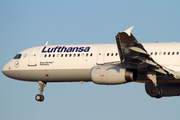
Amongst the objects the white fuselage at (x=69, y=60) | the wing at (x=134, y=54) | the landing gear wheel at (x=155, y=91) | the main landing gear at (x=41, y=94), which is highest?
the white fuselage at (x=69, y=60)


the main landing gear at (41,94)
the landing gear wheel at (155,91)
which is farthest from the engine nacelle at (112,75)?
the main landing gear at (41,94)

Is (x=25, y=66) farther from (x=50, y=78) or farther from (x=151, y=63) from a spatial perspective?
(x=151, y=63)

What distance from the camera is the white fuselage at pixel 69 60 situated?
27438 mm

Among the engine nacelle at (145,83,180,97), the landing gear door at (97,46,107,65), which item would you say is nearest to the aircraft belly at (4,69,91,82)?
the landing gear door at (97,46,107,65)

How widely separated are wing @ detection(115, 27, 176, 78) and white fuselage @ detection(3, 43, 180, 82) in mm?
1527

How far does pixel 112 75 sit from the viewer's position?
83.7ft

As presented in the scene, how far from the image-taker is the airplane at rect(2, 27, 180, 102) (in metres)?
25.3

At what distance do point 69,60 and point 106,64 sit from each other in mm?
3447

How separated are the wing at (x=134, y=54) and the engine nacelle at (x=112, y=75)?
1.98 feet

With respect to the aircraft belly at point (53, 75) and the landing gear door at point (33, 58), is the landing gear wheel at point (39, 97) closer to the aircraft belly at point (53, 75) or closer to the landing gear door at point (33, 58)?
the aircraft belly at point (53, 75)

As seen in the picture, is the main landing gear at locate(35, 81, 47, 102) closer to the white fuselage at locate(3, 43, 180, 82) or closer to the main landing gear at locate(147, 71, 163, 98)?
the white fuselage at locate(3, 43, 180, 82)

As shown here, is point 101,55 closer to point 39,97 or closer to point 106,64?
point 106,64

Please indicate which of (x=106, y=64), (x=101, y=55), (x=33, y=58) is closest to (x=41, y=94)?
(x=33, y=58)

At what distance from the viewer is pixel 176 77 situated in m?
26.7
